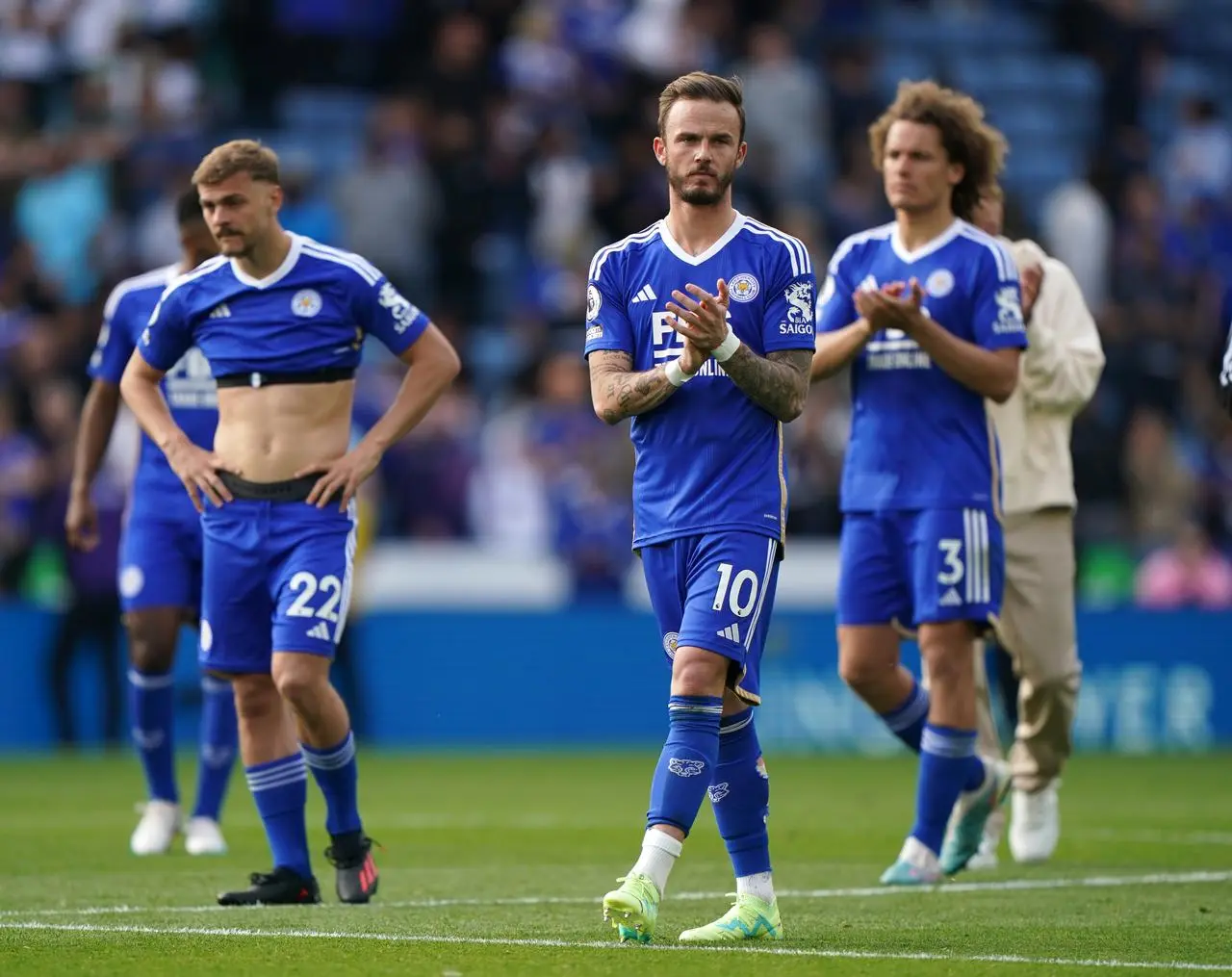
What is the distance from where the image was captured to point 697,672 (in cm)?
666

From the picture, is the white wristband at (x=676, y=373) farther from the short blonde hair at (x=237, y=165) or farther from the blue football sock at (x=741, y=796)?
the short blonde hair at (x=237, y=165)

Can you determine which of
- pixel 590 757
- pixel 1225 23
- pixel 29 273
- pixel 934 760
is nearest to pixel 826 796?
pixel 590 757

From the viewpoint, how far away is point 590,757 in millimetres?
16609

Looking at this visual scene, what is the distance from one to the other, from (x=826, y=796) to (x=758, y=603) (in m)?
6.75

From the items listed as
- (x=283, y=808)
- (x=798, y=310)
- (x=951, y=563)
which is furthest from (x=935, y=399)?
(x=283, y=808)

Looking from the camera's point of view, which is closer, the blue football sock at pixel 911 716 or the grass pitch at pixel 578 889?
the grass pitch at pixel 578 889

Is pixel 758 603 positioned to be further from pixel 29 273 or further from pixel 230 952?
pixel 29 273

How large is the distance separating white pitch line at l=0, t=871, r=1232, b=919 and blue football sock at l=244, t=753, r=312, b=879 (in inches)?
8.8

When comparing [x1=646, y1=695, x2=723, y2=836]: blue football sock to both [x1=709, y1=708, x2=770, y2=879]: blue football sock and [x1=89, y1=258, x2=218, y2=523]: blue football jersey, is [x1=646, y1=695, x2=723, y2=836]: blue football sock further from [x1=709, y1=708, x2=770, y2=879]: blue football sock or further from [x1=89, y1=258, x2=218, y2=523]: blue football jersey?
[x1=89, y1=258, x2=218, y2=523]: blue football jersey

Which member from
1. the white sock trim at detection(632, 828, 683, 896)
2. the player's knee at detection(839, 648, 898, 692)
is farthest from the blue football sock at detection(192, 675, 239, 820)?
the white sock trim at detection(632, 828, 683, 896)

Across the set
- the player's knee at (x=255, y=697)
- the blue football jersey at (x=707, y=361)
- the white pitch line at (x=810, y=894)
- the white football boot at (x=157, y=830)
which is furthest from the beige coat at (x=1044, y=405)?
the white football boot at (x=157, y=830)

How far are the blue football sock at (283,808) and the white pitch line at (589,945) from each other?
1.08 m

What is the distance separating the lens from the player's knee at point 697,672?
21.8ft

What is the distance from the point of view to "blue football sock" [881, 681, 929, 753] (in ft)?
29.9
